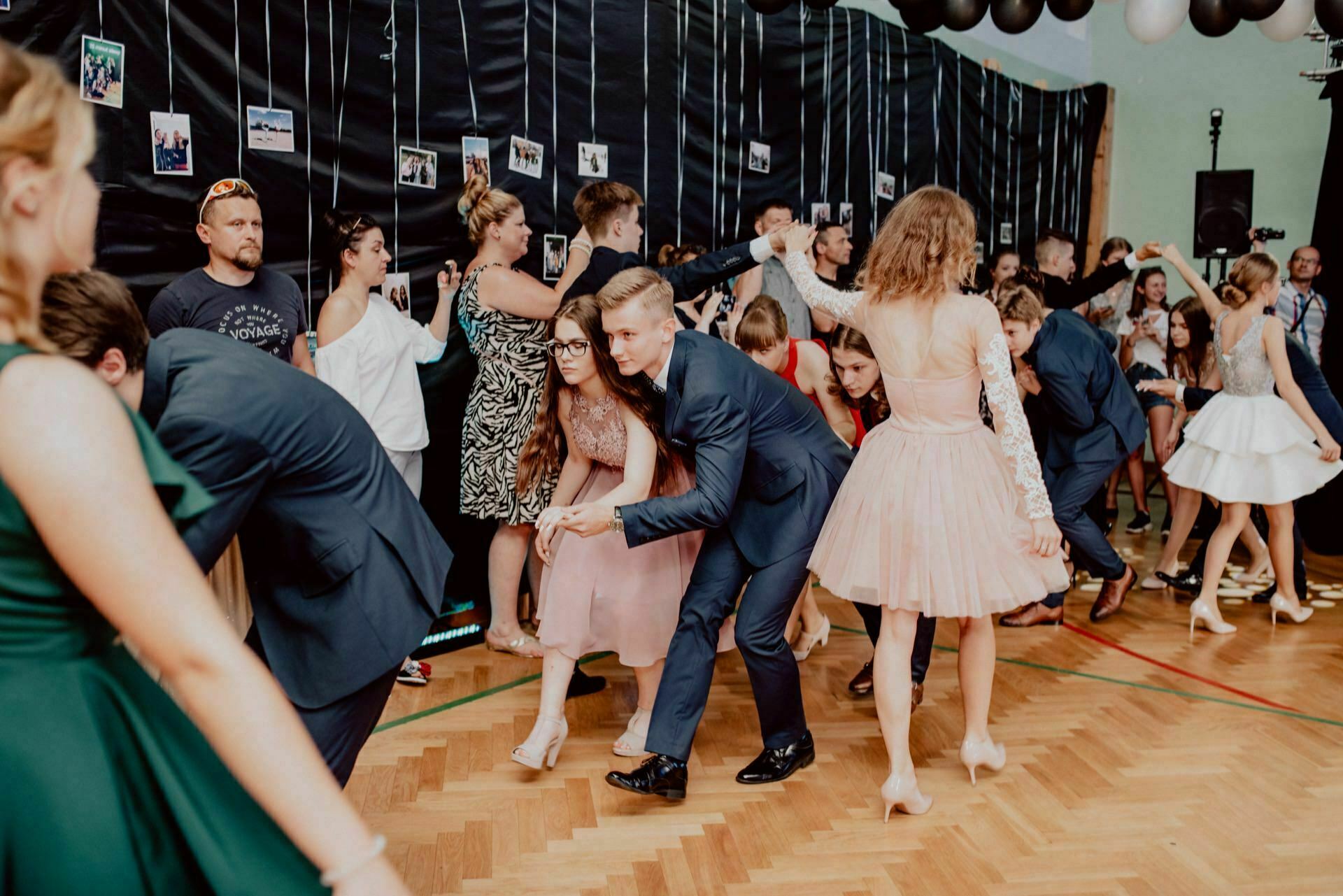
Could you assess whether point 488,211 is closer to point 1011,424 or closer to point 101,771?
point 1011,424

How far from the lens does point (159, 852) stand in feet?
3.12

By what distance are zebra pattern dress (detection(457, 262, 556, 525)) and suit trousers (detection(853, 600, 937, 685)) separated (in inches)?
52.8

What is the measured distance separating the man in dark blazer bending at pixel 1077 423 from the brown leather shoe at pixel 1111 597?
0.10 metres

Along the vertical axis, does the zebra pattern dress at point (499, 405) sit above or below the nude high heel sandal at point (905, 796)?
above

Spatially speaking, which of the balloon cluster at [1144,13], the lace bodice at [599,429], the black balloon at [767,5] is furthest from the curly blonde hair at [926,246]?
the balloon cluster at [1144,13]

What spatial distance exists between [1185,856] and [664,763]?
127 cm

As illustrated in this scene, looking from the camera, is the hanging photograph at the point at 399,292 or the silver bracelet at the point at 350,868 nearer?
the silver bracelet at the point at 350,868

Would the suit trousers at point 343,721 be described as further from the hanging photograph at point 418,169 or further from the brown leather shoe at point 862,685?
the hanging photograph at point 418,169

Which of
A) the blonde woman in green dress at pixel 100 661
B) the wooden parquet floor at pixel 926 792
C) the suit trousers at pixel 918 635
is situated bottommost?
the wooden parquet floor at pixel 926 792

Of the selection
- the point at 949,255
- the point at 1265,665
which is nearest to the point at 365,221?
the point at 949,255

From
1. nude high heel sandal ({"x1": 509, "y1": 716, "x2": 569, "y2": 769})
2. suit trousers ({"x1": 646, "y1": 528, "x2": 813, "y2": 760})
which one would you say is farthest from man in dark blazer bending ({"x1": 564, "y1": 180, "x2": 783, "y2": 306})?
nude high heel sandal ({"x1": 509, "y1": 716, "x2": 569, "y2": 769})

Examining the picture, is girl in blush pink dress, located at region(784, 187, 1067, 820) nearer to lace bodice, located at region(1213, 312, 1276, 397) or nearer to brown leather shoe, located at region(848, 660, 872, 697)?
brown leather shoe, located at region(848, 660, 872, 697)

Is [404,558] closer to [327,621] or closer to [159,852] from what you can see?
[327,621]

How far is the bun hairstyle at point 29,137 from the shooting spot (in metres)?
0.82
